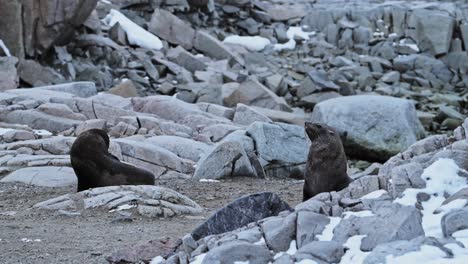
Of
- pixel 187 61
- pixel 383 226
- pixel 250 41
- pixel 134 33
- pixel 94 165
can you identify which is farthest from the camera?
pixel 250 41

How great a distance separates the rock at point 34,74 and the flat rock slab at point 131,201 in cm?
1504

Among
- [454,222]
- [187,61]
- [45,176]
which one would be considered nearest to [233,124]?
[45,176]

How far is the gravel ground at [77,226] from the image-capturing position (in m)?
7.96

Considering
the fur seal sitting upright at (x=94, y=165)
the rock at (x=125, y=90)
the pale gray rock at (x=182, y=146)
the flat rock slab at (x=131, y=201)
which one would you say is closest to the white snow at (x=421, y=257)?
the flat rock slab at (x=131, y=201)

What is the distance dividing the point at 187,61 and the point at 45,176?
1893cm

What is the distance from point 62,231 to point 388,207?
3.96 metres

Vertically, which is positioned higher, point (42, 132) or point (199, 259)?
point (199, 259)

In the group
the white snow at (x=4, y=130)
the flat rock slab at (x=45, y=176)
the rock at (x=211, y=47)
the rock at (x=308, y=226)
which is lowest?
the rock at (x=211, y=47)

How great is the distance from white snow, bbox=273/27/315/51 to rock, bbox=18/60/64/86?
13382 millimetres

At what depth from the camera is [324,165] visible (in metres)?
10.1

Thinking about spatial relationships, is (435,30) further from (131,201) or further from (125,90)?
(131,201)

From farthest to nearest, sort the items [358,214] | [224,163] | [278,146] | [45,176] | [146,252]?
[278,146] < [224,163] < [45,176] < [146,252] < [358,214]

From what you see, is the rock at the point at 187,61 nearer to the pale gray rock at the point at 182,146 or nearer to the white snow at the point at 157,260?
the pale gray rock at the point at 182,146

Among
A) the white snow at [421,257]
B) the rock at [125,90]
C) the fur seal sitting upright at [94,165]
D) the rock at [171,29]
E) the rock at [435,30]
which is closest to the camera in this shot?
the white snow at [421,257]
